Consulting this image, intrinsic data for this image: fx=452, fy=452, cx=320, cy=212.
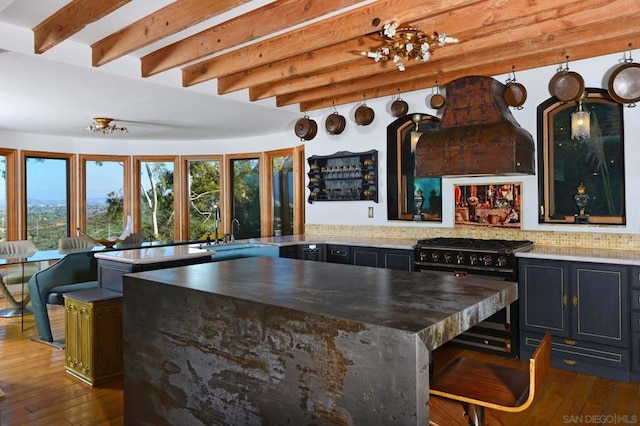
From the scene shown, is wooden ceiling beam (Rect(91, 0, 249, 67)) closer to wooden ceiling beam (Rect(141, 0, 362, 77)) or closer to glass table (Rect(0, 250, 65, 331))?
wooden ceiling beam (Rect(141, 0, 362, 77))

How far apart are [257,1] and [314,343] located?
2310 millimetres

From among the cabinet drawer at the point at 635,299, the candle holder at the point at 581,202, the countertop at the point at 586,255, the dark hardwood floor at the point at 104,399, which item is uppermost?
the candle holder at the point at 581,202

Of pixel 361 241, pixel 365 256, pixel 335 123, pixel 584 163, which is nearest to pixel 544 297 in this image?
pixel 584 163

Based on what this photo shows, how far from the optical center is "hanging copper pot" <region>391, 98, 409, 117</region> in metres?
4.91

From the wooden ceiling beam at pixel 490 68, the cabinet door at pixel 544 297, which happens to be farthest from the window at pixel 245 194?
the cabinet door at pixel 544 297

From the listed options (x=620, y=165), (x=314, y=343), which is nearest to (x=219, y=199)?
(x=620, y=165)

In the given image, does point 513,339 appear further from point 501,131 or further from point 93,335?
point 93,335

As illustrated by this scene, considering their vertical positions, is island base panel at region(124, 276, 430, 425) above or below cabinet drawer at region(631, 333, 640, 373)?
above

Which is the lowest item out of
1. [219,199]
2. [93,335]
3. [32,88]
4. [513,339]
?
[513,339]

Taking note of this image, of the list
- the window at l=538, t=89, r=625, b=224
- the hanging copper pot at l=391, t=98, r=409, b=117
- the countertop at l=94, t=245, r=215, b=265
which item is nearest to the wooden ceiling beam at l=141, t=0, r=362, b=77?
the countertop at l=94, t=245, r=215, b=265

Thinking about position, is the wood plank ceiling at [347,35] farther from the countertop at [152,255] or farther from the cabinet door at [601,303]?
the cabinet door at [601,303]

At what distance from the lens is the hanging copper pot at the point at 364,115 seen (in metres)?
5.15

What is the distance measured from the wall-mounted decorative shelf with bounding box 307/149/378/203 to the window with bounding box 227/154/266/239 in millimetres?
1781

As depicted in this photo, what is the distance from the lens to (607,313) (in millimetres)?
3363
